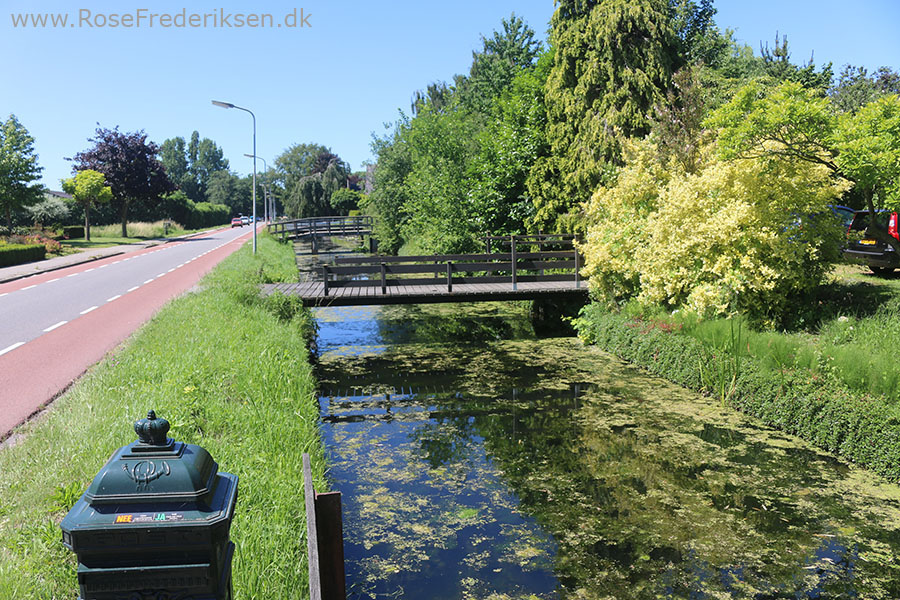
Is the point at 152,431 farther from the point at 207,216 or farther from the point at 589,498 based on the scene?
the point at 207,216

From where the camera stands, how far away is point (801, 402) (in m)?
8.78

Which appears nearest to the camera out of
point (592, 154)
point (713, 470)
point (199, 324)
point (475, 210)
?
point (713, 470)

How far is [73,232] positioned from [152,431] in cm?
4960

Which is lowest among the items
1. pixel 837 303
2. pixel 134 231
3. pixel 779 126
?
pixel 837 303

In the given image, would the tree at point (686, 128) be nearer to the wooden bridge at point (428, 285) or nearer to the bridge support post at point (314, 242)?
the wooden bridge at point (428, 285)

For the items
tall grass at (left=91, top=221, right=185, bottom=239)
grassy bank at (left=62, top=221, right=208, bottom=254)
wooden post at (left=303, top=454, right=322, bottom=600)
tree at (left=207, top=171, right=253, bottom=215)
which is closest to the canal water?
wooden post at (left=303, top=454, right=322, bottom=600)

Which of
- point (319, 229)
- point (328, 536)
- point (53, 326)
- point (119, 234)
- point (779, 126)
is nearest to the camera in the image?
point (328, 536)

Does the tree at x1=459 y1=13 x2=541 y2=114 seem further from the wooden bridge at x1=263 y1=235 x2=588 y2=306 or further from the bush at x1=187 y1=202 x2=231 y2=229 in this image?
the bush at x1=187 y1=202 x2=231 y2=229

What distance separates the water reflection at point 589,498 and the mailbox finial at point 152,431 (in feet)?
12.2

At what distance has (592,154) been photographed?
20.9 meters

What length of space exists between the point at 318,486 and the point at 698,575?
343 cm

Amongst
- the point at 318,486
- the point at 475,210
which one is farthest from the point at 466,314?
the point at 318,486

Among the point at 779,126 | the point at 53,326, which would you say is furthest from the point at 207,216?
the point at 779,126

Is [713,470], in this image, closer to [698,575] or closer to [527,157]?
[698,575]
